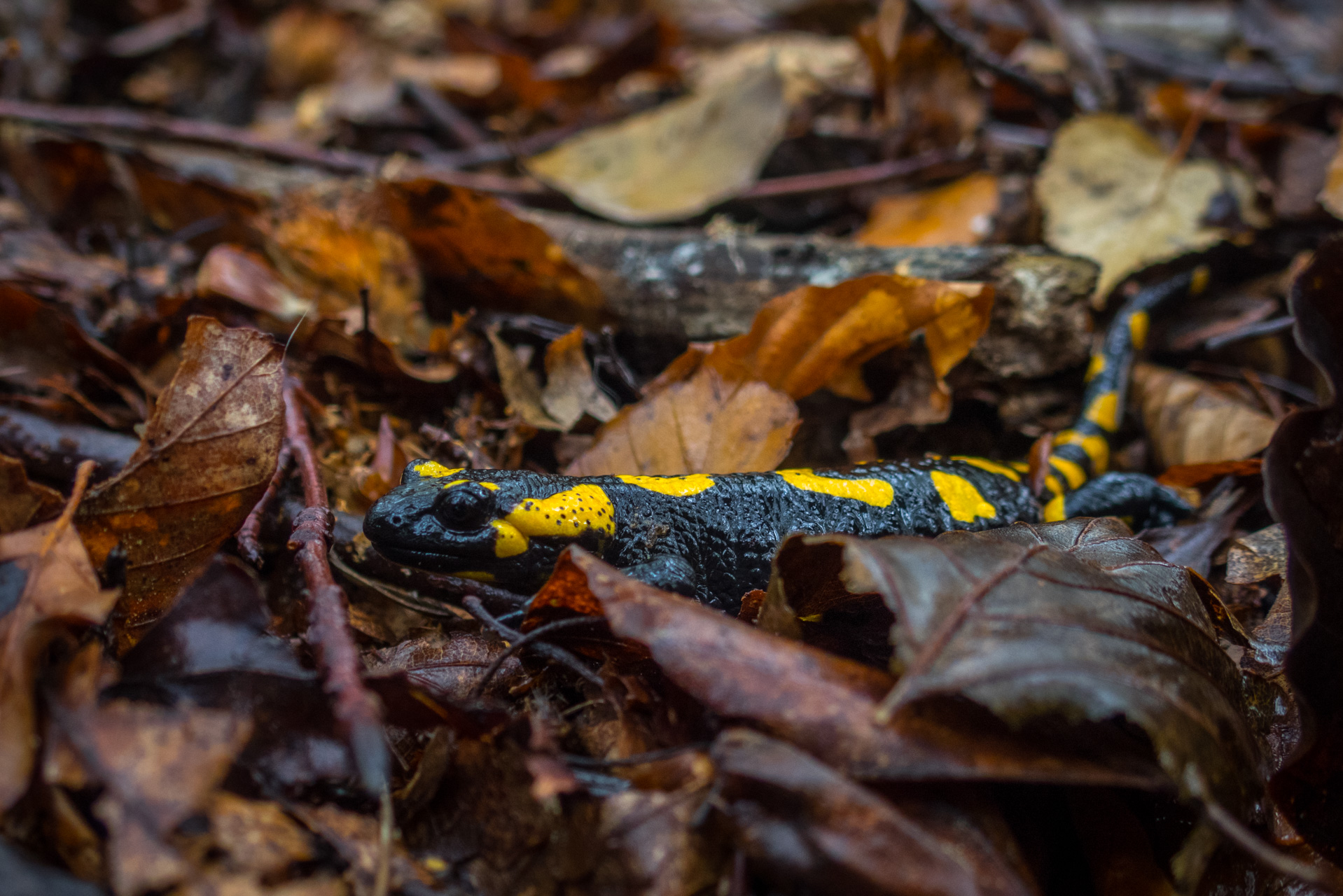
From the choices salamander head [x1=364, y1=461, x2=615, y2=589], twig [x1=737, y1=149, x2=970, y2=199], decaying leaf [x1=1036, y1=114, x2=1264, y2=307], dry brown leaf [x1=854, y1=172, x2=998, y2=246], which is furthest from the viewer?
twig [x1=737, y1=149, x2=970, y2=199]

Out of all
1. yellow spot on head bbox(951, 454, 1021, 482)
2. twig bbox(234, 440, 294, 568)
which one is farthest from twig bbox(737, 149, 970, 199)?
twig bbox(234, 440, 294, 568)

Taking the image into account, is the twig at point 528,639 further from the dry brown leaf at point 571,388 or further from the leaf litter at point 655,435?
the dry brown leaf at point 571,388

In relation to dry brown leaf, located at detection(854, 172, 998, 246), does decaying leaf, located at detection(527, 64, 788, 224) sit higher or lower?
higher

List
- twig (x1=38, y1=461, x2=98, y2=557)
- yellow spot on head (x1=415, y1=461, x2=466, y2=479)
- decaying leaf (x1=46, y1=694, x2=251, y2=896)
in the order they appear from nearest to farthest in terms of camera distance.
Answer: decaying leaf (x1=46, y1=694, x2=251, y2=896), twig (x1=38, y1=461, x2=98, y2=557), yellow spot on head (x1=415, y1=461, x2=466, y2=479)

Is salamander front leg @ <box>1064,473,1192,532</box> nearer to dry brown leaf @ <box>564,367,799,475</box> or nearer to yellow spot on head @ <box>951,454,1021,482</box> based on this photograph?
yellow spot on head @ <box>951,454,1021,482</box>

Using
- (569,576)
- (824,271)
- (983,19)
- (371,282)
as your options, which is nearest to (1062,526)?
(569,576)

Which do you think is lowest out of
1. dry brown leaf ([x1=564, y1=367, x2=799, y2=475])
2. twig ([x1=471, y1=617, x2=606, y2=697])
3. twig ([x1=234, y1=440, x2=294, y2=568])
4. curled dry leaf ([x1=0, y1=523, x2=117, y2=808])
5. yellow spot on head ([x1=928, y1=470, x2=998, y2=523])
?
yellow spot on head ([x1=928, y1=470, x2=998, y2=523])

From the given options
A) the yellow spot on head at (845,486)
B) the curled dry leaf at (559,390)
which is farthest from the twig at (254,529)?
the yellow spot on head at (845,486)
